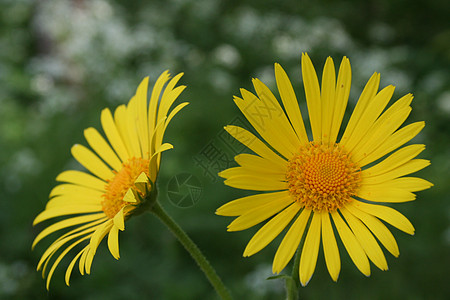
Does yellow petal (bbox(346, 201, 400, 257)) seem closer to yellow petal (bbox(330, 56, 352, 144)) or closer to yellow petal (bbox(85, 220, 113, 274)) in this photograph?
yellow petal (bbox(330, 56, 352, 144))

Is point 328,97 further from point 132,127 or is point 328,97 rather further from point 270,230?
point 132,127

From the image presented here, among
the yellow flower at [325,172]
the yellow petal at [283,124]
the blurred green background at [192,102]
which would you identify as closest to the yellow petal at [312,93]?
the yellow flower at [325,172]

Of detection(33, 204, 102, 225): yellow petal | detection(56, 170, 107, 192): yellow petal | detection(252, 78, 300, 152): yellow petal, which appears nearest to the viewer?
detection(252, 78, 300, 152): yellow petal

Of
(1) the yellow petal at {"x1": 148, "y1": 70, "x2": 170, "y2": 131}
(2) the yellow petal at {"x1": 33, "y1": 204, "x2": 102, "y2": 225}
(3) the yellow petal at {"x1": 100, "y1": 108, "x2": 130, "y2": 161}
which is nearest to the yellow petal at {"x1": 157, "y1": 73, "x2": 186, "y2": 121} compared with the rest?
(1) the yellow petal at {"x1": 148, "y1": 70, "x2": 170, "y2": 131}

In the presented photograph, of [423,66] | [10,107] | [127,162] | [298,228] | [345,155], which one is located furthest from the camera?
[423,66]

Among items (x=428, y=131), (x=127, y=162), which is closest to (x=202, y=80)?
(x=428, y=131)

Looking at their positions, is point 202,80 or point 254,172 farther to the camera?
point 202,80

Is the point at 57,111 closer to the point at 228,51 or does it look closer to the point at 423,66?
the point at 228,51
